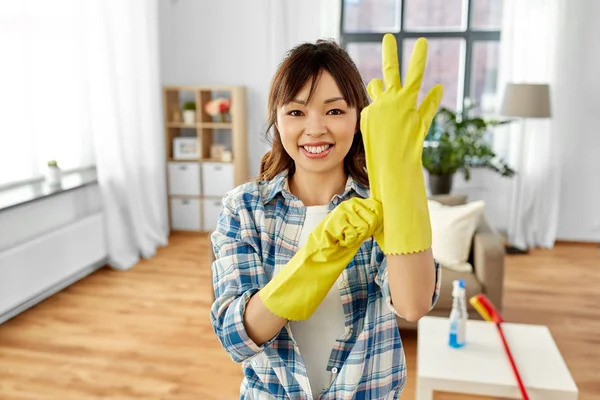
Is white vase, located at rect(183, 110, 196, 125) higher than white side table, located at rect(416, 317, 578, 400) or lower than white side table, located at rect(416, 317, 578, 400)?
higher

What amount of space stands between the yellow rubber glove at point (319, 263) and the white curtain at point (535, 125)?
385 centimetres

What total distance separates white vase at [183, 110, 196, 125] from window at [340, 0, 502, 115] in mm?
1449

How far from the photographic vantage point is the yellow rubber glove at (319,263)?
73cm

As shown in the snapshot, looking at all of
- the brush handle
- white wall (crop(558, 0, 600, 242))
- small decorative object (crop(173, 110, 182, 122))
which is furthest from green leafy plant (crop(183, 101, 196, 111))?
the brush handle

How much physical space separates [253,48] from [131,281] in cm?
232

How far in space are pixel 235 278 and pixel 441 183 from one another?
11.1 ft

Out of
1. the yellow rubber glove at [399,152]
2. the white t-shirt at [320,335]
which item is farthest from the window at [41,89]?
the yellow rubber glove at [399,152]

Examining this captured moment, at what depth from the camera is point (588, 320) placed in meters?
2.88

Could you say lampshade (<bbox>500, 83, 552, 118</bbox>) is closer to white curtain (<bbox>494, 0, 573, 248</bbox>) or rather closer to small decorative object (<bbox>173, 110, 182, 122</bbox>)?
white curtain (<bbox>494, 0, 573, 248</bbox>)

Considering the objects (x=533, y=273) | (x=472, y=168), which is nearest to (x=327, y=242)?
(x=533, y=273)

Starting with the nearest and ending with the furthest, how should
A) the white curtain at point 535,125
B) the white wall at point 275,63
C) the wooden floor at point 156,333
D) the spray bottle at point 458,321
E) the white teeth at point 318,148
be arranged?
the white teeth at point 318,148 < the spray bottle at point 458,321 < the wooden floor at point 156,333 < the white curtain at point 535,125 < the white wall at point 275,63

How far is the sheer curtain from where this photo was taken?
310cm

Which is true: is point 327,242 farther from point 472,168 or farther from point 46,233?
point 472,168

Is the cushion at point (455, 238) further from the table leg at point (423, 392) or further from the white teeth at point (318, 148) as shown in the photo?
the white teeth at point (318, 148)
